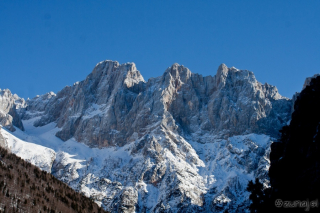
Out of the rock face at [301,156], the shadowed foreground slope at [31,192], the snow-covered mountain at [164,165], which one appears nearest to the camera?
the rock face at [301,156]

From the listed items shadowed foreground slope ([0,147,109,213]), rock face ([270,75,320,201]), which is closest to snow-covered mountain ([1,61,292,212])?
shadowed foreground slope ([0,147,109,213])

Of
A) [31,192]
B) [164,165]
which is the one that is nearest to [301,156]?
[31,192]

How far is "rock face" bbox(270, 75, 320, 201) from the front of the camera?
186ft

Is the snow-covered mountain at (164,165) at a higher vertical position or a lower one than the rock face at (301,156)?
higher

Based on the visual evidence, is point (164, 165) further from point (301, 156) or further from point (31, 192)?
point (301, 156)

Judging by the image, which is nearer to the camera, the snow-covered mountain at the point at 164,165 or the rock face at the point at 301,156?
the rock face at the point at 301,156

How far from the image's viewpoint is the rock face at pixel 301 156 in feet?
186

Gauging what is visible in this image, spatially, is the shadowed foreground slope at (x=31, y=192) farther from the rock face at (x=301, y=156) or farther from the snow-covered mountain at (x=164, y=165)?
the snow-covered mountain at (x=164, y=165)

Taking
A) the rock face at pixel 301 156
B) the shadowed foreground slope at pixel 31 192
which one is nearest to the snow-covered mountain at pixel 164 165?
the shadowed foreground slope at pixel 31 192

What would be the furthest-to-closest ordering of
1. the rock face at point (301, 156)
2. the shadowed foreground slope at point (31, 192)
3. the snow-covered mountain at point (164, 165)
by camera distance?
the snow-covered mountain at point (164, 165)
the shadowed foreground slope at point (31, 192)
the rock face at point (301, 156)

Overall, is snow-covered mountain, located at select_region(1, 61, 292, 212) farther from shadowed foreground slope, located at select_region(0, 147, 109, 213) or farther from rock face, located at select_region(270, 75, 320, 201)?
rock face, located at select_region(270, 75, 320, 201)

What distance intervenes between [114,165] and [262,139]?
66.5 metres

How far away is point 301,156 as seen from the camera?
61656mm

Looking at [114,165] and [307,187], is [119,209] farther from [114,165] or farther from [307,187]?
[307,187]
